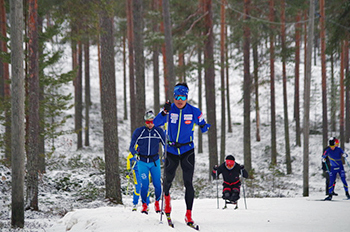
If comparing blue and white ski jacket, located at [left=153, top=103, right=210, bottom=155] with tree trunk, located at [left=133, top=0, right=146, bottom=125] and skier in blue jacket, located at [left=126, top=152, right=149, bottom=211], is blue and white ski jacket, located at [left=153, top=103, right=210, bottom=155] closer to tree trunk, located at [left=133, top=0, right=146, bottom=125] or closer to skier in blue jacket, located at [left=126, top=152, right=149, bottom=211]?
skier in blue jacket, located at [left=126, top=152, right=149, bottom=211]

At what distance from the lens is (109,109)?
408 inches

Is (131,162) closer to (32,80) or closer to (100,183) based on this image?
(32,80)

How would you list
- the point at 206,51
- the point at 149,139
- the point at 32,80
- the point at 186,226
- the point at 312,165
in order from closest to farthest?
the point at 186,226 < the point at 149,139 < the point at 32,80 < the point at 206,51 < the point at 312,165

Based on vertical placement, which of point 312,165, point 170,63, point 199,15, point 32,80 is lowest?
point 312,165

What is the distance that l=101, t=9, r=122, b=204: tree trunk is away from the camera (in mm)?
10281

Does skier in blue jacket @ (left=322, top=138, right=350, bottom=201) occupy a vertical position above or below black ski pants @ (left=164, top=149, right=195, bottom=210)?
below

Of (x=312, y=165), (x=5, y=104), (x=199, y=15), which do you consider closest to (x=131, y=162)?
(x=5, y=104)

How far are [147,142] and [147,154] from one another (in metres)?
0.29

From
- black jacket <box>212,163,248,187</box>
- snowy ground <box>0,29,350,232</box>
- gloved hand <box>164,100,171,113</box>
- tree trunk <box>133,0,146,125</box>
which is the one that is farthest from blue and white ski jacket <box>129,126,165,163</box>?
tree trunk <box>133,0,146,125</box>

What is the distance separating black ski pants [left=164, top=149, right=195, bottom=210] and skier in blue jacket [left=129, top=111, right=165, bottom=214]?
132 cm

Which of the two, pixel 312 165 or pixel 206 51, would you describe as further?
pixel 312 165

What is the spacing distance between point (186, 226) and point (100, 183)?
904 cm

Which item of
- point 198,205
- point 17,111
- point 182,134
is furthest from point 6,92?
point 182,134

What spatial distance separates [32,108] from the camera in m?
10.0
